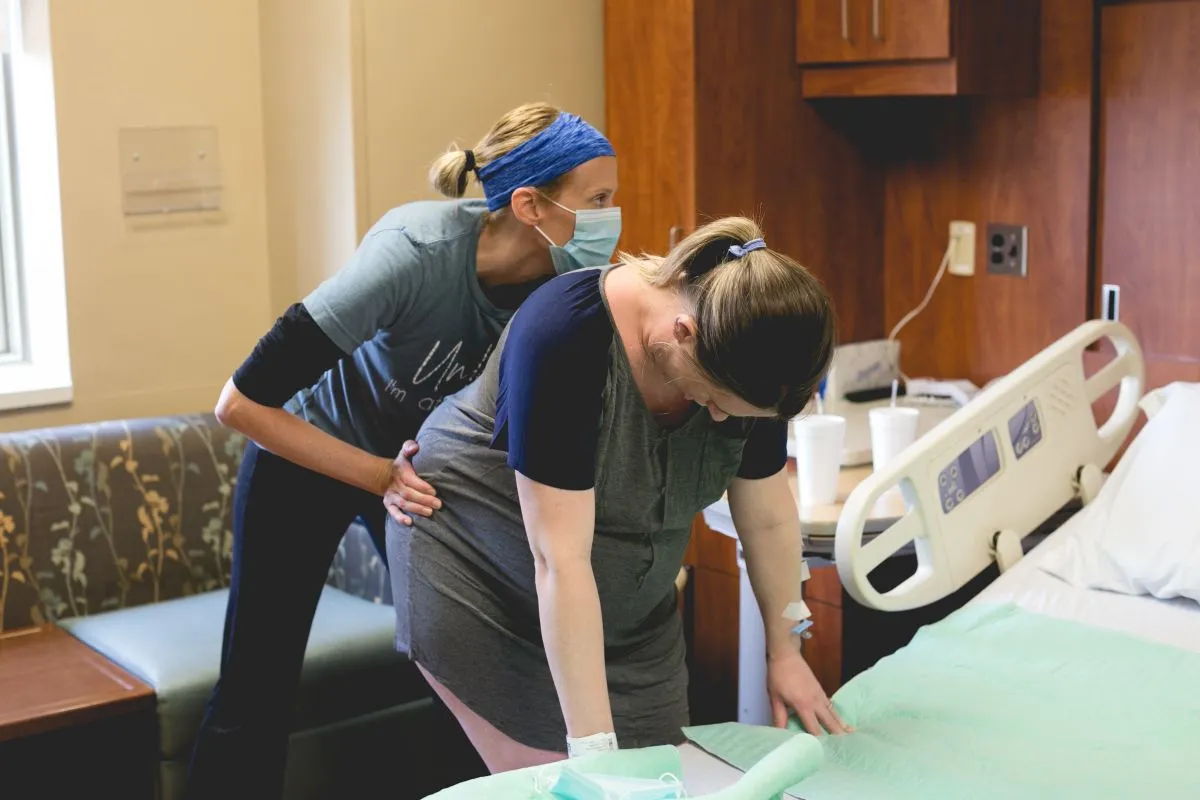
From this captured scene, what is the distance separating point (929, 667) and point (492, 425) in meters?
0.64

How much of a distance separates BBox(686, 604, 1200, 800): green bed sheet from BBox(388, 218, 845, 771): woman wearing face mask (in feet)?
0.32

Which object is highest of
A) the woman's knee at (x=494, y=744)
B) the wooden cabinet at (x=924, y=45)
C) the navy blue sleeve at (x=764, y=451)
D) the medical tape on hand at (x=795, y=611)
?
the wooden cabinet at (x=924, y=45)

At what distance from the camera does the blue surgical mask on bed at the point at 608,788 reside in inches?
54.6

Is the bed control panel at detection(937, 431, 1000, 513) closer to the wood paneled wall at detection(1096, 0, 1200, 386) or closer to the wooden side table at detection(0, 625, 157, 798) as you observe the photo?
the wood paneled wall at detection(1096, 0, 1200, 386)

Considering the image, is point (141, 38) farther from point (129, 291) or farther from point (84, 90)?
point (129, 291)

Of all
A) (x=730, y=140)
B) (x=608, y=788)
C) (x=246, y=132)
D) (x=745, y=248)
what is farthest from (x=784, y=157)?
(x=608, y=788)

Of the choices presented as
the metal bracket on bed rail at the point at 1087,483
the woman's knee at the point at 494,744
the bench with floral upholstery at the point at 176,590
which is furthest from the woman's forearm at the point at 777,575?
the bench with floral upholstery at the point at 176,590

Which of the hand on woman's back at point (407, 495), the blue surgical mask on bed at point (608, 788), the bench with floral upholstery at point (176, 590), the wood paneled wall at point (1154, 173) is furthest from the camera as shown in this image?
the wood paneled wall at point (1154, 173)

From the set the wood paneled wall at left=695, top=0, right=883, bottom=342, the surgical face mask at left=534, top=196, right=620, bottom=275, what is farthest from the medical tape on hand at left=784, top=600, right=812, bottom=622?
the wood paneled wall at left=695, top=0, right=883, bottom=342

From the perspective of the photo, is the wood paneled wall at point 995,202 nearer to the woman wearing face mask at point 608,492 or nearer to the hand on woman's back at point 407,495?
the woman wearing face mask at point 608,492

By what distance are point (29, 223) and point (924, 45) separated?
1.81m

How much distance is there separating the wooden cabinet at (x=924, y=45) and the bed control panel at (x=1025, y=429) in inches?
33.7

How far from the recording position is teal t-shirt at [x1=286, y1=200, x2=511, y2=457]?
1.92 m

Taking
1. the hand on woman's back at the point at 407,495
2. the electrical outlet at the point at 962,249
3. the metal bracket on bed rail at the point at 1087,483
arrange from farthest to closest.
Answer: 1. the electrical outlet at the point at 962,249
2. the metal bracket on bed rail at the point at 1087,483
3. the hand on woman's back at the point at 407,495
